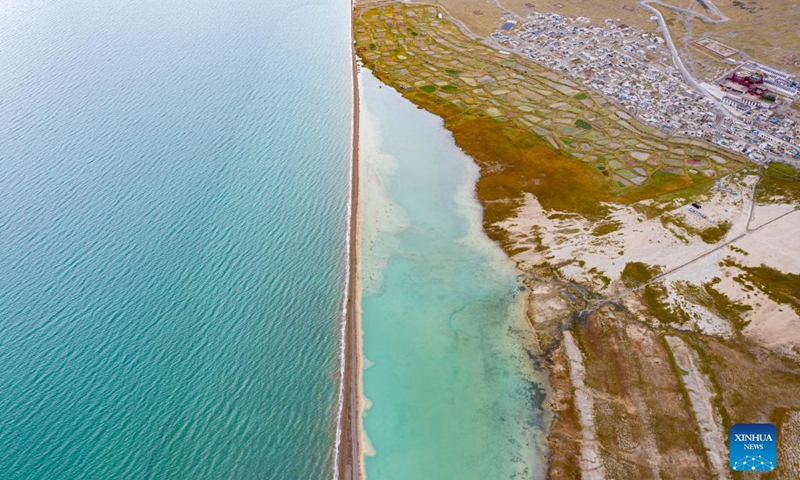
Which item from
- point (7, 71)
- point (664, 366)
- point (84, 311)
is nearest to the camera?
point (664, 366)

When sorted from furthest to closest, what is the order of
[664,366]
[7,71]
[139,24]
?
[139,24] → [7,71] → [664,366]

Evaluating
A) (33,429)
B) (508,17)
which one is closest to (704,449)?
(33,429)

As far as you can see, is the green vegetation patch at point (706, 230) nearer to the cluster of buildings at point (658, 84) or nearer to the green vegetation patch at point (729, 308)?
the green vegetation patch at point (729, 308)

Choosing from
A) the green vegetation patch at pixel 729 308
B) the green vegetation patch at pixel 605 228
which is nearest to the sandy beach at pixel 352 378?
the green vegetation patch at pixel 605 228

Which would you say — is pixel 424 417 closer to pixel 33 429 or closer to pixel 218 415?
pixel 218 415

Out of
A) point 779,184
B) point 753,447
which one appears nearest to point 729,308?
point 753,447

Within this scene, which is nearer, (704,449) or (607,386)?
(704,449)

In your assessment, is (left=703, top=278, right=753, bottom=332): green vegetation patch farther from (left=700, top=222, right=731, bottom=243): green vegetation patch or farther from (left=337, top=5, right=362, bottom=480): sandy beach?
(left=337, top=5, right=362, bottom=480): sandy beach
